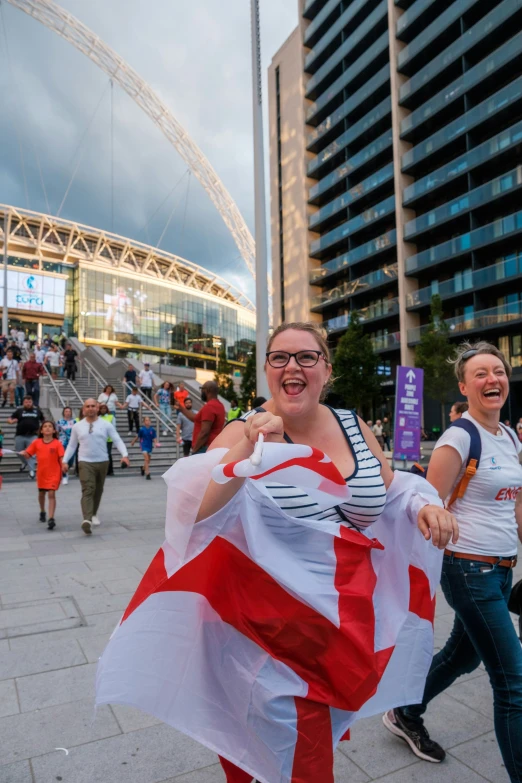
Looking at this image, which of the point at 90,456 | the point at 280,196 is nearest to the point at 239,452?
the point at 90,456

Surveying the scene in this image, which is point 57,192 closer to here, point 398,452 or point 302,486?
point 398,452

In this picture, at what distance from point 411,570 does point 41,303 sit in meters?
64.5

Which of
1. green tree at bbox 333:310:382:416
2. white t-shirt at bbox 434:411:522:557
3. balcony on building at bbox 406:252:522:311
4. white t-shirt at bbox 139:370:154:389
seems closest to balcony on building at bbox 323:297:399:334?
balcony on building at bbox 406:252:522:311

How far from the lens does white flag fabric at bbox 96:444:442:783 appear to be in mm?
1639

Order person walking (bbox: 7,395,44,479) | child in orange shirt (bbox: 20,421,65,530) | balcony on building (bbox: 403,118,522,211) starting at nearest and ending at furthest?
child in orange shirt (bbox: 20,421,65,530) < person walking (bbox: 7,395,44,479) < balcony on building (bbox: 403,118,522,211)

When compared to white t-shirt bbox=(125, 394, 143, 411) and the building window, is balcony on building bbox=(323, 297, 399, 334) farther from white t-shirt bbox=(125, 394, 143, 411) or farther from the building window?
white t-shirt bbox=(125, 394, 143, 411)

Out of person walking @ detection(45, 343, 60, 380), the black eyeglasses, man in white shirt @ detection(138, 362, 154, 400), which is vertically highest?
person walking @ detection(45, 343, 60, 380)

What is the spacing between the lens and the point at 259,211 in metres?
11.2

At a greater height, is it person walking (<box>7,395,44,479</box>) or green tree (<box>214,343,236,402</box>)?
green tree (<box>214,343,236,402</box>)

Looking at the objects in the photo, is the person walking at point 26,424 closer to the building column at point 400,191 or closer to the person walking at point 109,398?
the person walking at point 109,398

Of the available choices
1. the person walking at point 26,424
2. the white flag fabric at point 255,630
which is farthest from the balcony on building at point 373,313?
the white flag fabric at point 255,630

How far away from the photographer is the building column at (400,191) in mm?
37688

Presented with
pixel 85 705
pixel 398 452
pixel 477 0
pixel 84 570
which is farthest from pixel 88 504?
pixel 477 0

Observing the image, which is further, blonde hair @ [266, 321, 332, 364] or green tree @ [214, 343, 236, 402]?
green tree @ [214, 343, 236, 402]
